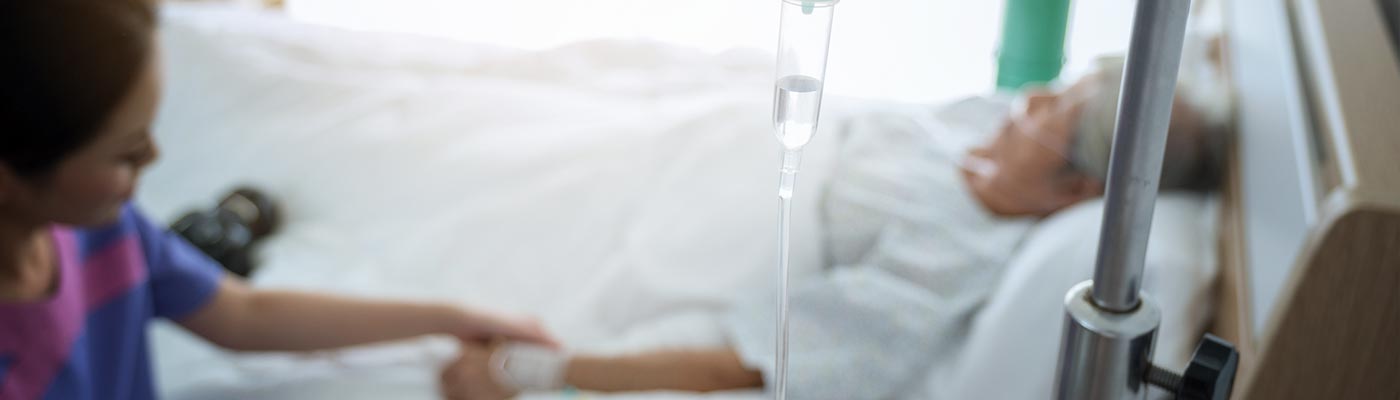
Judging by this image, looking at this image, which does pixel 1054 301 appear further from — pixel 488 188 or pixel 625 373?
pixel 488 188

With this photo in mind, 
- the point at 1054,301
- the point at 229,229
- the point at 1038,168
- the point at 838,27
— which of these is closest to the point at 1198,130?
the point at 1054,301

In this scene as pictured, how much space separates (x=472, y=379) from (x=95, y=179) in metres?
0.37

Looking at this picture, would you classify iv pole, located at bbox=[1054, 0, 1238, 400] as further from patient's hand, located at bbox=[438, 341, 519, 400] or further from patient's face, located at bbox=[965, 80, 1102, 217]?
patient's face, located at bbox=[965, 80, 1102, 217]

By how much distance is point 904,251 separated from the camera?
1.05m

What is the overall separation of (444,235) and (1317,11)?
847 millimetres

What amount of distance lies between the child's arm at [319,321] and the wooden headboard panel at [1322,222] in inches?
23.8

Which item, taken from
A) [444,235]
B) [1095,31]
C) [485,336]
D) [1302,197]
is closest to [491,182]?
[444,235]

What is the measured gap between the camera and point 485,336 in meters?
0.96

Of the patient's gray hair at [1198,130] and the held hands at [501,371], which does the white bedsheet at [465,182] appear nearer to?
the held hands at [501,371]

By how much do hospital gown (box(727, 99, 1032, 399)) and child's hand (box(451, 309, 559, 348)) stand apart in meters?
0.19

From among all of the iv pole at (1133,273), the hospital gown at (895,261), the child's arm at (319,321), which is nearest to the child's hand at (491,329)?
the child's arm at (319,321)

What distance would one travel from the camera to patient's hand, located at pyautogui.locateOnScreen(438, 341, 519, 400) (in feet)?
3.01

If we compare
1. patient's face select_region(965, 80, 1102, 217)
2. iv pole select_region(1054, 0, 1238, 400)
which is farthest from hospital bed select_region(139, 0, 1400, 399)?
iv pole select_region(1054, 0, 1238, 400)

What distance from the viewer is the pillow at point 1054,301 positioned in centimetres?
69
